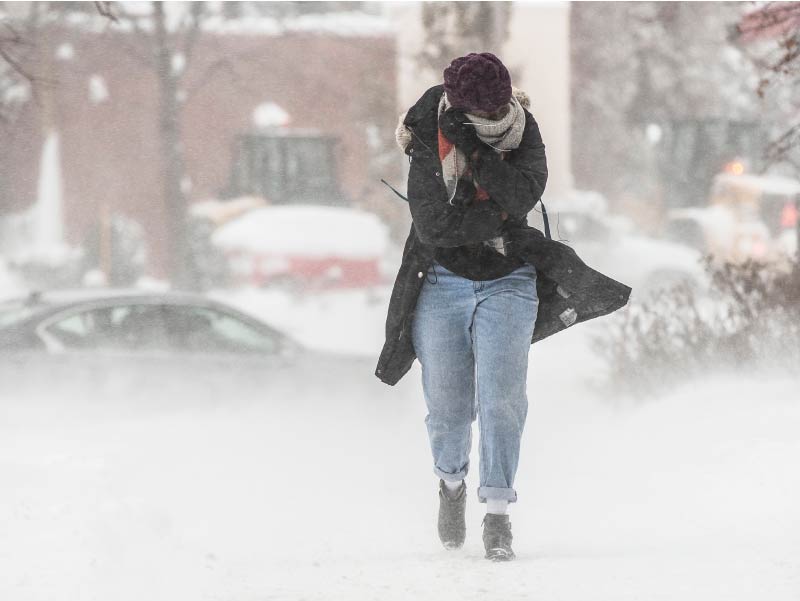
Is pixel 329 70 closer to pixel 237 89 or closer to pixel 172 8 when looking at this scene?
pixel 237 89

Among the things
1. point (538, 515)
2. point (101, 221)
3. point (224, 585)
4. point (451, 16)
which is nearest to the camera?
point (224, 585)

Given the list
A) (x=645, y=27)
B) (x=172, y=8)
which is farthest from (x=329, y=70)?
(x=645, y=27)

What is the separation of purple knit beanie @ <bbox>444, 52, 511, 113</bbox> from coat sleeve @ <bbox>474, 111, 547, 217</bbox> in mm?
159

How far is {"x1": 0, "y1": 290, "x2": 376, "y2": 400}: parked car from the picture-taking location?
9852 mm

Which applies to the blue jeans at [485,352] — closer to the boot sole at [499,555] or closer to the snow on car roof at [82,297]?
the boot sole at [499,555]

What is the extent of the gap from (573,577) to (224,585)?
114 centimetres

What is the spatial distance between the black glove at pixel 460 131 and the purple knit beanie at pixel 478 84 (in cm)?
3

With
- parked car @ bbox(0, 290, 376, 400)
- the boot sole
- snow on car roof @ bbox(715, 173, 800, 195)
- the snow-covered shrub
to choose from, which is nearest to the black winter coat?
the boot sole

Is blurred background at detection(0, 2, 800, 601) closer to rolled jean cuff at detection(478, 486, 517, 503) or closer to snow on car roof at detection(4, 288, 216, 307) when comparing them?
snow on car roof at detection(4, 288, 216, 307)

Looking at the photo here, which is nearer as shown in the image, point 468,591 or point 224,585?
point 468,591

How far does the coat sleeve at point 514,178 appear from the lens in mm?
4426

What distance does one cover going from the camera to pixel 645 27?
3269cm

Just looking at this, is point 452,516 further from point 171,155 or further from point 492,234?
point 171,155

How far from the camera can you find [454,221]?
177 inches
